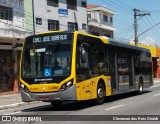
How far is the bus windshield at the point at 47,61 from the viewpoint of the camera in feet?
51.6

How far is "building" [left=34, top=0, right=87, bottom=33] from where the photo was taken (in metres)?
35.8

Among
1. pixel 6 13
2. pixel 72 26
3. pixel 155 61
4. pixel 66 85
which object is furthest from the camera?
pixel 155 61

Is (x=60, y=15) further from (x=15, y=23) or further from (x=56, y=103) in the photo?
(x=56, y=103)

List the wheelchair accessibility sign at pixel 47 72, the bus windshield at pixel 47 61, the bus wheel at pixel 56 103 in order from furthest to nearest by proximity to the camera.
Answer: the bus wheel at pixel 56 103
the wheelchair accessibility sign at pixel 47 72
the bus windshield at pixel 47 61

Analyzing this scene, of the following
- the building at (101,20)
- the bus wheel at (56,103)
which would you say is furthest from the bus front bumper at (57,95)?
the building at (101,20)

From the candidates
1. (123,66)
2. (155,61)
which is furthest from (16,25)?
(155,61)

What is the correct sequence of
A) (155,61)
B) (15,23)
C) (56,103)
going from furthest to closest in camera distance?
(155,61)
(15,23)
(56,103)

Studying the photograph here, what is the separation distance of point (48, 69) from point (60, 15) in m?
23.8

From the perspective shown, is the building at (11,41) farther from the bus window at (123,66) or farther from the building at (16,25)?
the bus window at (123,66)

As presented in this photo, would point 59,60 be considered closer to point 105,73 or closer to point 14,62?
point 105,73

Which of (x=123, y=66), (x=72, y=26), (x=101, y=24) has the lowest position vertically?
(x=123, y=66)

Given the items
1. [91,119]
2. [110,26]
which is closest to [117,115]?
[91,119]

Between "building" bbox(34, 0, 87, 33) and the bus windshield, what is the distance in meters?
18.5

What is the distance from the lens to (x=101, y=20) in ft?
185
